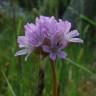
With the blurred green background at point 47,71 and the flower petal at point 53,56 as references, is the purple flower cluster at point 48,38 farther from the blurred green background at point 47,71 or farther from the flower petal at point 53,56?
the blurred green background at point 47,71

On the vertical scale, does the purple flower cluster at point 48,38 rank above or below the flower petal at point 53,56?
above

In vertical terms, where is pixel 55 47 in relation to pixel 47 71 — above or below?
above

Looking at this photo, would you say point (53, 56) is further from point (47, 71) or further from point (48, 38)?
point (47, 71)

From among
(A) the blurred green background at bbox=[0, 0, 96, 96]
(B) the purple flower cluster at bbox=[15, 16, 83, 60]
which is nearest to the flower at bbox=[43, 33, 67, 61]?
(B) the purple flower cluster at bbox=[15, 16, 83, 60]

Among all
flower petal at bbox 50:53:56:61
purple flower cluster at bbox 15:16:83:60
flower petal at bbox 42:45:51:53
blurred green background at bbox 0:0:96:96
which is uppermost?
purple flower cluster at bbox 15:16:83:60

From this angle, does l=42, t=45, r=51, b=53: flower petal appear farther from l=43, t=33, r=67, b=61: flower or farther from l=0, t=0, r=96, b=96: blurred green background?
l=0, t=0, r=96, b=96: blurred green background

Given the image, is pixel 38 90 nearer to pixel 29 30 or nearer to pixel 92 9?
pixel 29 30

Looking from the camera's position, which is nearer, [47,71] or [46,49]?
[46,49]

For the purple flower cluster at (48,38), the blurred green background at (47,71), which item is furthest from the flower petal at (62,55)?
the blurred green background at (47,71)

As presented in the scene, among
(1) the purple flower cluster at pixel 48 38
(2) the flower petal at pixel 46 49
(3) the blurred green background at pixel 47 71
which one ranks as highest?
(1) the purple flower cluster at pixel 48 38

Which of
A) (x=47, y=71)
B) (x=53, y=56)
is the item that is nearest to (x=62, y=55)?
(x=53, y=56)

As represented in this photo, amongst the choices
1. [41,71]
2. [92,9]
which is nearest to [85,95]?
[41,71]

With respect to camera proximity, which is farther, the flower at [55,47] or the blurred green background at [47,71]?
the blurred green background at [47,71]
